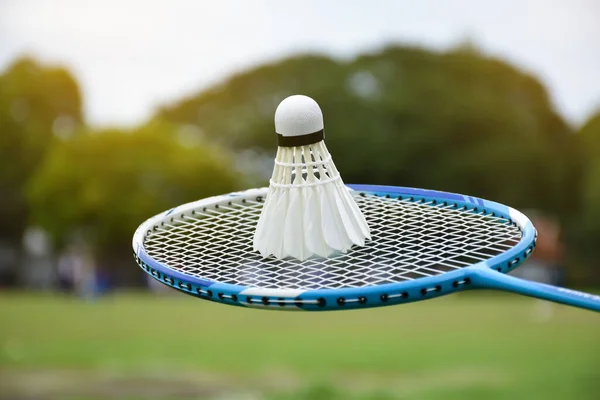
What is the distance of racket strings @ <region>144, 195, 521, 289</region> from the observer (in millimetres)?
1349

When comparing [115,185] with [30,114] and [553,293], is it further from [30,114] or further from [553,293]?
[553,293]

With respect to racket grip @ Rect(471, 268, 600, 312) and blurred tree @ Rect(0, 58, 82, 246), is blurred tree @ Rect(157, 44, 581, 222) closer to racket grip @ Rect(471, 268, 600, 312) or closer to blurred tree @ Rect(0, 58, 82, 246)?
blurred tree @ Rect(0, 58, 82, 246)

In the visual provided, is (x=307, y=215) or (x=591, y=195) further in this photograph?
(x=591, y=195)

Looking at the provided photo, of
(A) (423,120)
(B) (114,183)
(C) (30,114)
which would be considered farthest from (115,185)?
(A) (423,120)

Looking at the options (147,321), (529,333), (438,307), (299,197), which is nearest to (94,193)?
(147,321)

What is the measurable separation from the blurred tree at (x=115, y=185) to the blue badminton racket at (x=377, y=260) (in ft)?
25.1

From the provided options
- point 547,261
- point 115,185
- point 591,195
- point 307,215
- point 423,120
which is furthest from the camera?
point 423,120

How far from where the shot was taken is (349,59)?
37.9 ft

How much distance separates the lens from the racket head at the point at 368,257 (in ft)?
3.74

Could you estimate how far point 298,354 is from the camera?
582 centimetres

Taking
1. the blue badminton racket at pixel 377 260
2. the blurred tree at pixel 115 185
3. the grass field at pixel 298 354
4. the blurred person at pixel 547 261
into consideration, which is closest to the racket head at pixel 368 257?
the blue badminton racket at pixel 377 260

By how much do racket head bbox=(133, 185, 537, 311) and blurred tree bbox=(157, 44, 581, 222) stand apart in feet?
26.7

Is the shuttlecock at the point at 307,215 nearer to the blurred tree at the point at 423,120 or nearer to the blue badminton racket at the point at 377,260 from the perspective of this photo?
the blue badminton racket at the point at 377,260

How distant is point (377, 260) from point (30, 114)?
31.2 ft
